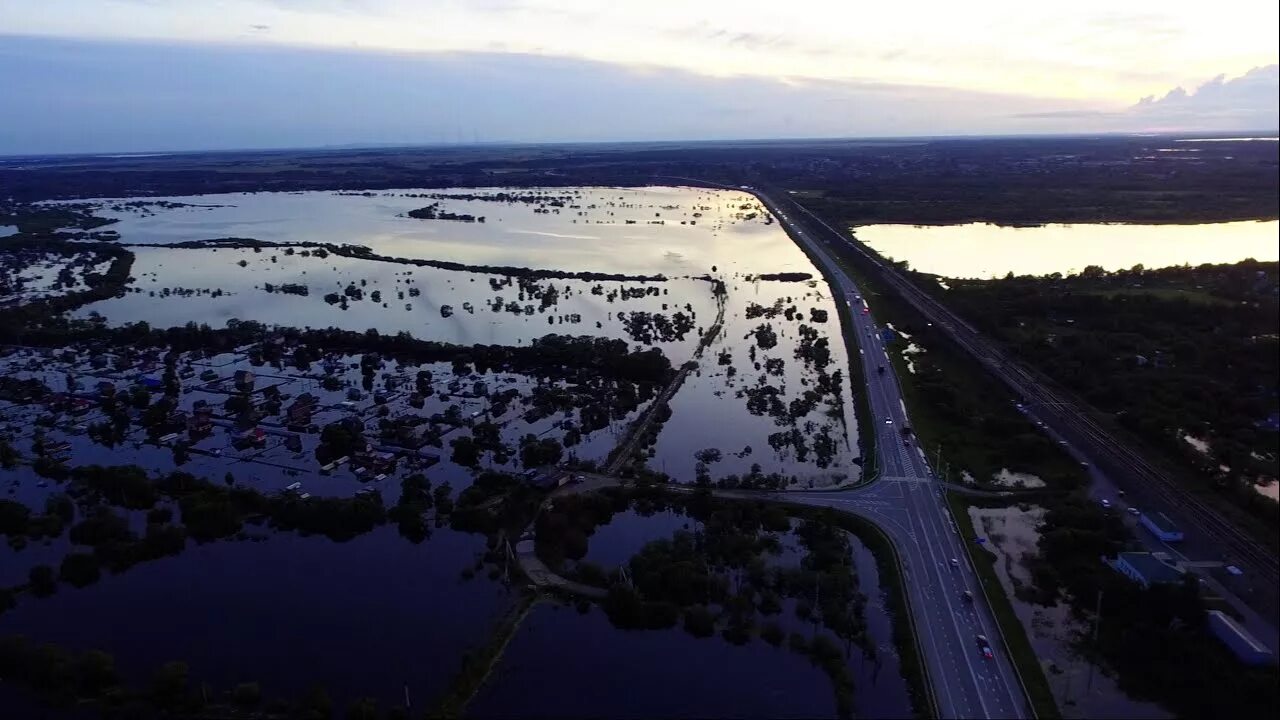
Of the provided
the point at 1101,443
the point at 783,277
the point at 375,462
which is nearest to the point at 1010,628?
the point at 1101,443

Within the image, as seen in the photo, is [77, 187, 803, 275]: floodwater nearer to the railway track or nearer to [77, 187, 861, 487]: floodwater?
[77, 187, 861, 487]: floodwater

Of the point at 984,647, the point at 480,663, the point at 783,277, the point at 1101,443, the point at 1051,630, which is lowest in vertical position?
the point at 480,663

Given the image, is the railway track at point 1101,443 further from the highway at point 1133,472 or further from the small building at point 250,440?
the small building at point 250,440

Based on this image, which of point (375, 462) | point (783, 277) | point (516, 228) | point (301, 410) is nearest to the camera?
point (375, 462)

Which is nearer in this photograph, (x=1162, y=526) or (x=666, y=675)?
(x=666, y=675)

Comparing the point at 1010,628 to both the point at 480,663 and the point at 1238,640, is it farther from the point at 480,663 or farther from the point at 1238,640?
the point at 480,663

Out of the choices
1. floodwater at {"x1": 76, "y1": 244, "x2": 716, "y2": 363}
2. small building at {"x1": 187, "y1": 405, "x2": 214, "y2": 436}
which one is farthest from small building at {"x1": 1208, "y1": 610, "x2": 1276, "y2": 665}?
small building at {"x1": 187, "y1": 405, "x2": 214, "y2": 436}

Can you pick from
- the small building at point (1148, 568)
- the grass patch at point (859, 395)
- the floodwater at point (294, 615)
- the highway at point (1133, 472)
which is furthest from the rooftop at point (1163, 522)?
the floodwater at point (294, 615)
